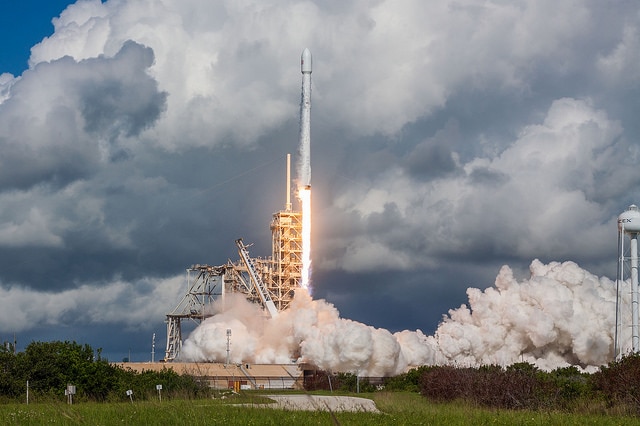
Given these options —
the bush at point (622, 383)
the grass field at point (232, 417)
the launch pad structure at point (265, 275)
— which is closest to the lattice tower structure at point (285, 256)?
the launch pad structure at point (265, 275)

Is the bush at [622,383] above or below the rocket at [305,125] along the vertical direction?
below

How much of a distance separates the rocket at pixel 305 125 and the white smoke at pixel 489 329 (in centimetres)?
1022

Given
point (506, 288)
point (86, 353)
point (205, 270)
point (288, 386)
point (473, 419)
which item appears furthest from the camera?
point (205, 270)

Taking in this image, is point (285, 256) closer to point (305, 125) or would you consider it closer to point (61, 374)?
point (305, 125)

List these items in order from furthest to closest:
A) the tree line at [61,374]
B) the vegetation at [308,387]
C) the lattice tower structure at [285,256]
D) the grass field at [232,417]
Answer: the lattice tower structure at [285,256] → the tree line at [61,374] → the vegetation at [308,387] → the grass field at [232,417]

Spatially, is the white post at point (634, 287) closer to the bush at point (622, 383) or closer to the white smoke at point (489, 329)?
the white smoke at point (489, 329)

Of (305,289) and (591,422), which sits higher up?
(305,289)

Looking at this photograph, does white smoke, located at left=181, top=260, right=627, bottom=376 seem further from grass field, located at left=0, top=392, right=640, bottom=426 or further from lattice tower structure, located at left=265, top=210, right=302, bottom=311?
grass field, located at left=0, top=392, right=640, bottom=426

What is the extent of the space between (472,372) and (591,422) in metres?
17.6

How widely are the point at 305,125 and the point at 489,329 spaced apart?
24.3 m

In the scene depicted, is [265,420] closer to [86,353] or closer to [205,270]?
[86,353]

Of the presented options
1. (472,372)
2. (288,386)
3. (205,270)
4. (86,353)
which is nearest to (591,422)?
(472,372)

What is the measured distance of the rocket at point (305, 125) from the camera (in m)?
72.4

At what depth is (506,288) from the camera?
256ft
